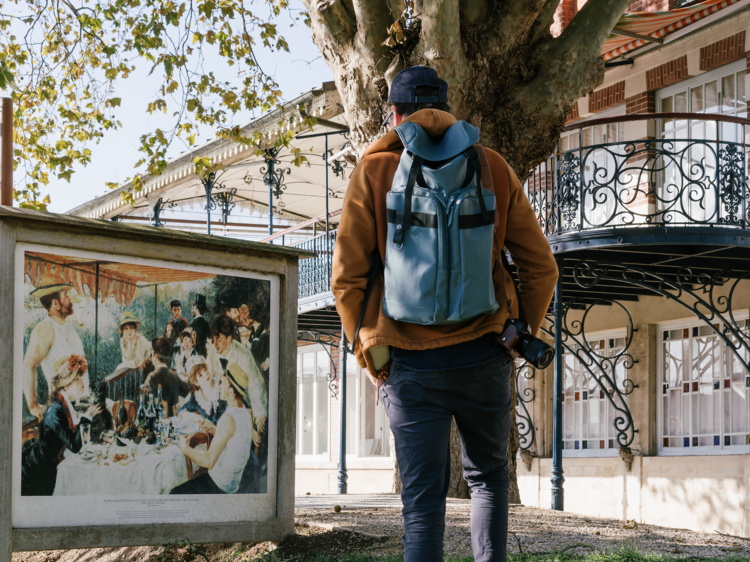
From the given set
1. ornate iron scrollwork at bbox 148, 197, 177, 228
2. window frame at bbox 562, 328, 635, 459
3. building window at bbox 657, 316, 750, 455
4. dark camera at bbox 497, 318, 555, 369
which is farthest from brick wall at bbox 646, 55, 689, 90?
dark camera at bbox 497, 318, 555, 369

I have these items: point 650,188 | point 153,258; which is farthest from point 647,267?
point 153,258

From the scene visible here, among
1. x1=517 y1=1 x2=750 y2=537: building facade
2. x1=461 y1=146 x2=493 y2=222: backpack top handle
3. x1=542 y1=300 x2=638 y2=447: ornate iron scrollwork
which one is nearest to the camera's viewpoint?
x1=461 y1=146 x2=493 y2=222: backpack top handle

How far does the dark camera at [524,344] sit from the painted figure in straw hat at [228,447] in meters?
2.17

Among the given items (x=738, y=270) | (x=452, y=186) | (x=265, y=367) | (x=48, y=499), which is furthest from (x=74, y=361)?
(x=738, y=270)

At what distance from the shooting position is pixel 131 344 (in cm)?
460

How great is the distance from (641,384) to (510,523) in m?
7.75

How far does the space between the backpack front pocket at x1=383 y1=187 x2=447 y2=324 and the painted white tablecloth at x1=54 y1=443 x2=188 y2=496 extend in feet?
6.67

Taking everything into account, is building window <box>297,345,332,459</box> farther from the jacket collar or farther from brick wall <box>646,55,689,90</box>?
the jacket collar

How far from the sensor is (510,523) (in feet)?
20.4

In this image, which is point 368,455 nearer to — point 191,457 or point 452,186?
point 191,457

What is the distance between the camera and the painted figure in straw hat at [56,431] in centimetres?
424

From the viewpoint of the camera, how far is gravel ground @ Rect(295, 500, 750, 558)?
527 centimetres

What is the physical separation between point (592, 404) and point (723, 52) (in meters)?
5.52

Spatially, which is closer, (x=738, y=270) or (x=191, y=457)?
(x=191, y=457)
